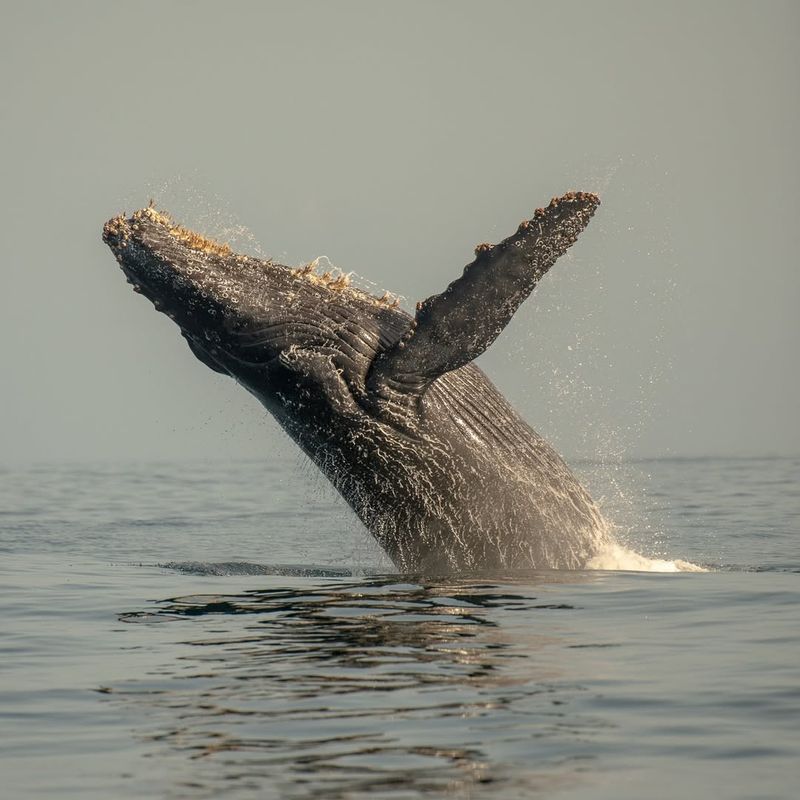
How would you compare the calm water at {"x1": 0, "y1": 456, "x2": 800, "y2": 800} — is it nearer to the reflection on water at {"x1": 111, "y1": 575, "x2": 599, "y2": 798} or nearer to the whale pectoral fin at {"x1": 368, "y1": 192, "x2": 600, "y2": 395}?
the reflection on water at {"x1": 111, "y1": 575, "x2": 599, "y2": 798}

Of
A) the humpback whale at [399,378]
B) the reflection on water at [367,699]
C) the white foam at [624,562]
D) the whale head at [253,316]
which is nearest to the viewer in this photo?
the reflection on water at [367,699]

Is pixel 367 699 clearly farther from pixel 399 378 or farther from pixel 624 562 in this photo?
pixel 624 562

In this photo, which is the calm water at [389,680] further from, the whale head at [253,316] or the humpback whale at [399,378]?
the whale head at [253,316]

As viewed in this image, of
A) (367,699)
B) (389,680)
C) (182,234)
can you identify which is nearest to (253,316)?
(182,234)

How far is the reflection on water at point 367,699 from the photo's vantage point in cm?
781

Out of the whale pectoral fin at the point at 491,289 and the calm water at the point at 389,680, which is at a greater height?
the whale pectoral fin at the point at 491,289

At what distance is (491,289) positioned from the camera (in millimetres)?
14125

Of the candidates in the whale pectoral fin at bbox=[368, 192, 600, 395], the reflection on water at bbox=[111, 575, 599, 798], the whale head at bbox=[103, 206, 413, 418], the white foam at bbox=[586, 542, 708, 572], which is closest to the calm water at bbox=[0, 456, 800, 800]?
the reflection on water at bbox=[111, 575, 599, 798]

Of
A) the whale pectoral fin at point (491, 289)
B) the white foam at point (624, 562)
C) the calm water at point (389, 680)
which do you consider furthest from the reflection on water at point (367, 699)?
the white foam at point (624, 562)

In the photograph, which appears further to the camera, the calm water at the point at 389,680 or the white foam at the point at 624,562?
the white foam at the point at 624,562

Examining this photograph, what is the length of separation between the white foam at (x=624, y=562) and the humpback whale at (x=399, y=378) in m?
0.22

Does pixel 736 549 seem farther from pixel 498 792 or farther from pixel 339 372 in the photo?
pixel 498 792

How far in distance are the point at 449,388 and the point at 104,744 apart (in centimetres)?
790

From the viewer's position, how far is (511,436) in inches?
635
